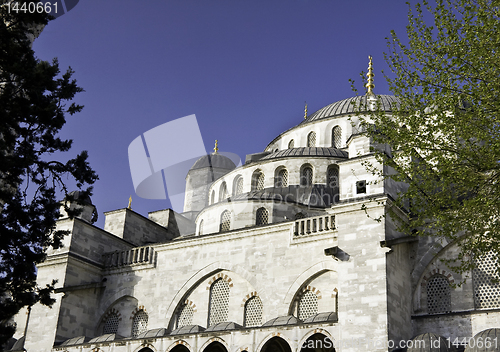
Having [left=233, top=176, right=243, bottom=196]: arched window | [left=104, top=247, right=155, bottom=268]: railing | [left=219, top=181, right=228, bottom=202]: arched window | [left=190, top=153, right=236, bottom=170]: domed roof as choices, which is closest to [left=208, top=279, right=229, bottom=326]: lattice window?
[left=104, top=247, right=155, bottom=268]: railing

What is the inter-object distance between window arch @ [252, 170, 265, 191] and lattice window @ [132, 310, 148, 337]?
6804 millimetres

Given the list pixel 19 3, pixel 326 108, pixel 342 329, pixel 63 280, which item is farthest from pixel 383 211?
pixel 326 108

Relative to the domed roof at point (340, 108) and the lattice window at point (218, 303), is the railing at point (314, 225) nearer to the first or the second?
the lattice window at point (218, 303)

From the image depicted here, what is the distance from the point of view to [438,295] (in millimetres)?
14883

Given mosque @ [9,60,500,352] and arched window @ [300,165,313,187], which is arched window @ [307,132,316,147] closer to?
mosque @ [9,60,500,352]

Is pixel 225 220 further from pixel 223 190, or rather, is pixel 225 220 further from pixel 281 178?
pixel 223 190

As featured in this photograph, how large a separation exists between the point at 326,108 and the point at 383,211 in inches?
512

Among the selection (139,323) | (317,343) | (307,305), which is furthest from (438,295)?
(139,323)

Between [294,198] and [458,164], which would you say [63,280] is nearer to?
[294,198]

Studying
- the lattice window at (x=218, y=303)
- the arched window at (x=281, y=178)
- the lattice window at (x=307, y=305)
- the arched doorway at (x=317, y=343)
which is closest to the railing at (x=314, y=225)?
the lattice window at (x=307, y=305)

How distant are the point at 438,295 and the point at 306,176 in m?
8.50

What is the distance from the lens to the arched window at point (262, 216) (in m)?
20.5

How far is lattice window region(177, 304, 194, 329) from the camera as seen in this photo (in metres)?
18.5

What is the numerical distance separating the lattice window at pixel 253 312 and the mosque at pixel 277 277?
0.10 ft
